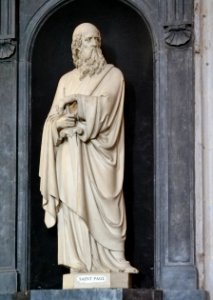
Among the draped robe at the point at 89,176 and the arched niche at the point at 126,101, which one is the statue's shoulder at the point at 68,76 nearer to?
the draped robe at the point at 89,176

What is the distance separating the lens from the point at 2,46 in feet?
36.8

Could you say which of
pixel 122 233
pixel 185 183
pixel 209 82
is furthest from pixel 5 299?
pixel 209 82

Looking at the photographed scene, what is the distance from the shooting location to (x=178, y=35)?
35.4ft

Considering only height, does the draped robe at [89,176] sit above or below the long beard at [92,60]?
below

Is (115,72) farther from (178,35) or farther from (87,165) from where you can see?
(87,165)

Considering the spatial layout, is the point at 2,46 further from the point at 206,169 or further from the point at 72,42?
the point at 206,169

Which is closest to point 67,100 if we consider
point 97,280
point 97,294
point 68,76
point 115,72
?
point 68,76

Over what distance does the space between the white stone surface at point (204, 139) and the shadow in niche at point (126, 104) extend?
1.44 feet

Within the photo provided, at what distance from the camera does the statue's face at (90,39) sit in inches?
422

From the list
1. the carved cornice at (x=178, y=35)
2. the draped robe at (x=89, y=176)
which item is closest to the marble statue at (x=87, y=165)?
the draped robe at (x=89, y=176)

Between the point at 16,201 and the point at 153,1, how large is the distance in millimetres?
2167

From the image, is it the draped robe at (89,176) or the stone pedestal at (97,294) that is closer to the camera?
the stone pedestal at (97,294)

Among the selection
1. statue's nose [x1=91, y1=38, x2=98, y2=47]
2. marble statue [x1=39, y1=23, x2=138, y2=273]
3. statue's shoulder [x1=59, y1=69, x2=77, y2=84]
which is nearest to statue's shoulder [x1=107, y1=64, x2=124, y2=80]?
marble statue [x1=39, y1=23, x2=138, y2=273]

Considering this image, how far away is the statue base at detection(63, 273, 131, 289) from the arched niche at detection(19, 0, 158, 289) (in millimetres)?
398
